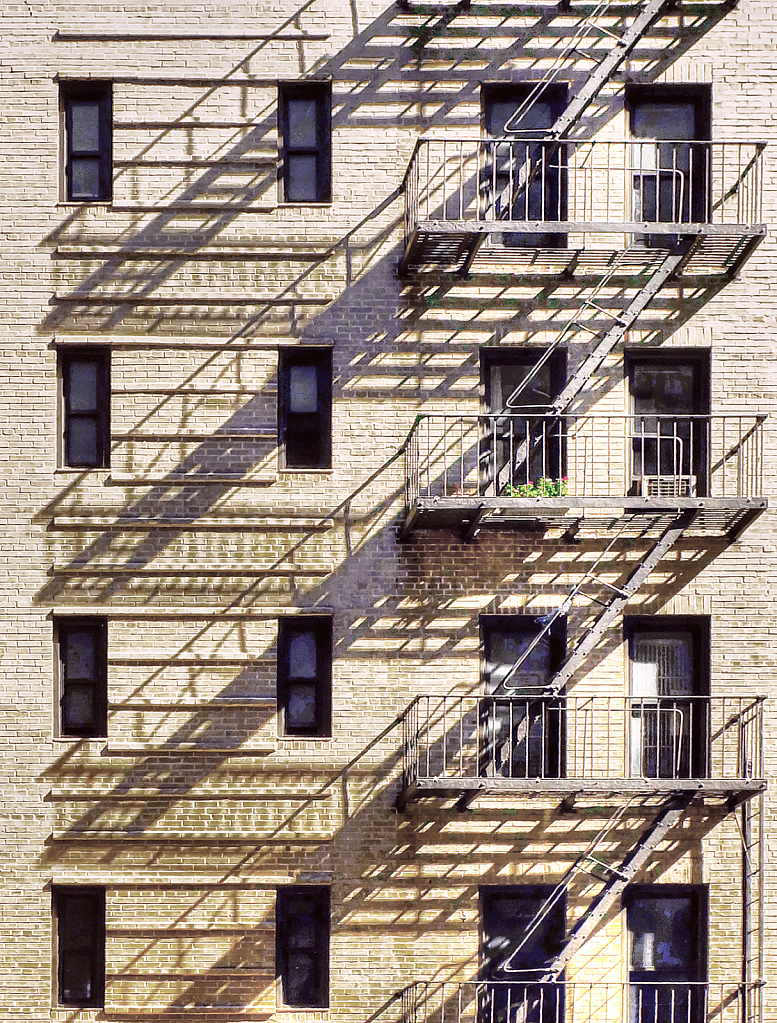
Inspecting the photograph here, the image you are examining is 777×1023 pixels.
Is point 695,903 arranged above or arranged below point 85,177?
below

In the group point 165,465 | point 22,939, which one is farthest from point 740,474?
point 22,939

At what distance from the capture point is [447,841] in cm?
1094

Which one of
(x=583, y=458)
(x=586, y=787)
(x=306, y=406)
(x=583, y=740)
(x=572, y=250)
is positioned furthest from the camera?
(x=306, y=406)

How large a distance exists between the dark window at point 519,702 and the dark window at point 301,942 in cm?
264

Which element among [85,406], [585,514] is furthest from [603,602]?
[85,406]

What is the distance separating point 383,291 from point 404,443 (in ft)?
6.21

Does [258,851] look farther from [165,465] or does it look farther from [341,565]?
[165,465]

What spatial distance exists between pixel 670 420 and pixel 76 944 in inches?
381

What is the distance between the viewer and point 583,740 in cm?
1095

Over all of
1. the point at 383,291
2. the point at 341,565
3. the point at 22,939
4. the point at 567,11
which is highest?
the point at 567,11

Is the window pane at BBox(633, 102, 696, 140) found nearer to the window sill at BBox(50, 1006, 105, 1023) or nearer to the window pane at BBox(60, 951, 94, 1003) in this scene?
the window pane at BBox(60, 951, 94, 1003)

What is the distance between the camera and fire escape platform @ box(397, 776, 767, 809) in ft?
32.7

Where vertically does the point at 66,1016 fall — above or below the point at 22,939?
below

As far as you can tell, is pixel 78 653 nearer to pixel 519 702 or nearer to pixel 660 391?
pixel 519 702
